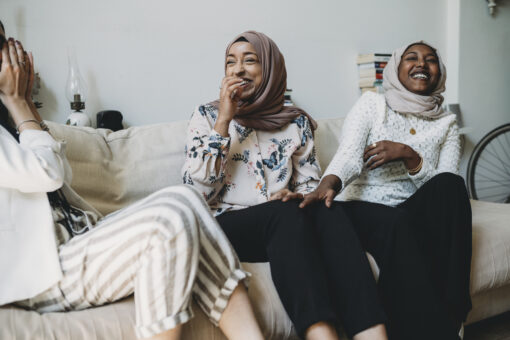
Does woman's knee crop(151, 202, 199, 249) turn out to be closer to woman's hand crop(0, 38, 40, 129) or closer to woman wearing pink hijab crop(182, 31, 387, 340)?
woman wearing pink hijab crop(182, 31, 387, 340)

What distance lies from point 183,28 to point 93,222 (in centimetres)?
120

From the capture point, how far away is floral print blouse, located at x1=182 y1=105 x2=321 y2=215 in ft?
4.41

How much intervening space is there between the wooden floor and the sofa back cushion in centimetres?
126

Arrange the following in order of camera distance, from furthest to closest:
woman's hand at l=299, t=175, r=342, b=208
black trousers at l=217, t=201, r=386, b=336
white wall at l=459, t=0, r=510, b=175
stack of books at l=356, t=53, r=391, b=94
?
white wall at l=459, t=0, r=510, b=175, stack of books at l=356, t=53, r=391, b=94, woman's hand at l=299, t=175, r=342, b=208, black trousers at l=217, t=201, r=386, b=336

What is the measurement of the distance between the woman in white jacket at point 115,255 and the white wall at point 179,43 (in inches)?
30.3

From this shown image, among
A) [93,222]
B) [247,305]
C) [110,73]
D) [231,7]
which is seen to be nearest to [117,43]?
[110,73]

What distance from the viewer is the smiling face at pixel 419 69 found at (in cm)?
173

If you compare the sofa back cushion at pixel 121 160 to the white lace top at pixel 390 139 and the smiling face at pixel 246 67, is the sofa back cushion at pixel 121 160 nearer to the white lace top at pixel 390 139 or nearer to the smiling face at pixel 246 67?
the smiling face at pixel 246 67

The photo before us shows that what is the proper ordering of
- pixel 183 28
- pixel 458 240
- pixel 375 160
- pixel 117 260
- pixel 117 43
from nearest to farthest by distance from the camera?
pixel 117 260 → pixel 458 240 → pixel 375 160 → pixel 117 43 → pixel 183 28

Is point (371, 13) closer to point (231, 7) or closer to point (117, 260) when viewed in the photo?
point (231, 7)

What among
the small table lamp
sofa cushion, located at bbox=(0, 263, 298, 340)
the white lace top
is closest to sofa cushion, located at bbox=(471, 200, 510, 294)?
the white lace top

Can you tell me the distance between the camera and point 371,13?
2.66 meters

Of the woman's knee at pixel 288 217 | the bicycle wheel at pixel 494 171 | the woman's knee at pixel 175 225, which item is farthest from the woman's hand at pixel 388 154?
the bicycle wheel at pixel 494 171

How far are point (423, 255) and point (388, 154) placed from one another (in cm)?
42
